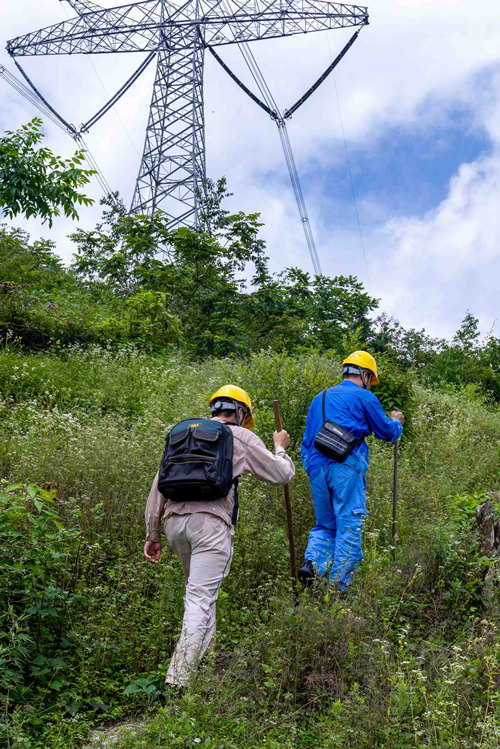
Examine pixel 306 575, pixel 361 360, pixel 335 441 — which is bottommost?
pixel 306 575

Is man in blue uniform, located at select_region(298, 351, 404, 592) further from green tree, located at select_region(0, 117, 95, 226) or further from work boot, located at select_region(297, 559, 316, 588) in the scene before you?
green tree, located at select_region(0, 117, 95, 226)

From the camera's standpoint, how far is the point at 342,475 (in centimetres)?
559

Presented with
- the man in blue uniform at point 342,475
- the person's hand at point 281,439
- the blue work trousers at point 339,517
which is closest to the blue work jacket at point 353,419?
the man in blue uniform at point 342,475

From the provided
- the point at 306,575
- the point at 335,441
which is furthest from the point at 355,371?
the point at 306,575

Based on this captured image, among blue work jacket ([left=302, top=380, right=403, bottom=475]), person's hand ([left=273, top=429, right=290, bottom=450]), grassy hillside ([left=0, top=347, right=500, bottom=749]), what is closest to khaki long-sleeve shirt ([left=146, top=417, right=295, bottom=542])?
person's hand ([left=273, top=429, right=290, bottom=450])

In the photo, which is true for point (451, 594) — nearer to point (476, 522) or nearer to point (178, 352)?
point (476, 522)

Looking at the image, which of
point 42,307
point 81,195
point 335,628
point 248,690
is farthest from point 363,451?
point 42,307

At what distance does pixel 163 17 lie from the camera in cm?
2497

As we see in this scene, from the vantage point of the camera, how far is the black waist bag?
5.56m

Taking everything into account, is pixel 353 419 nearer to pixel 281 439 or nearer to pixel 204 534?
pixel 281 439

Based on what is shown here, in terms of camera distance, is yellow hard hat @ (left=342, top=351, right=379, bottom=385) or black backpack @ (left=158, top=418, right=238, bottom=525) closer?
black backpack @ (left=158, top=418, right=238, bottom=525)

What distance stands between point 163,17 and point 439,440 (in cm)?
2132

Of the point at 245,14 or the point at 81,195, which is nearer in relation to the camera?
the point at 81,195

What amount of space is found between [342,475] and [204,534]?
71.0 inches
